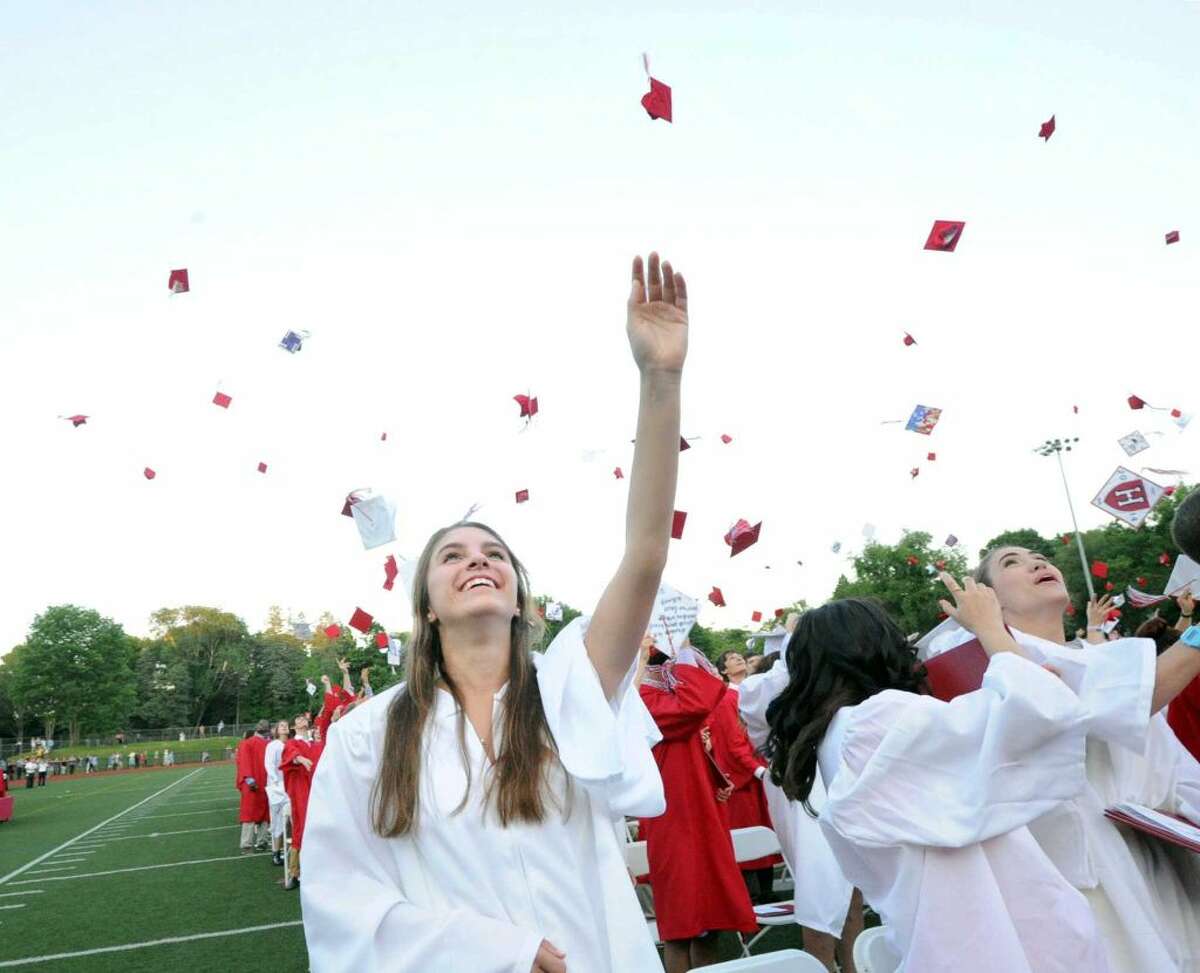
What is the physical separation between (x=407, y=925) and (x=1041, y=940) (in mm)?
1576

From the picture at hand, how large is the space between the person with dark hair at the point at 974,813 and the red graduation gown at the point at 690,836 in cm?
321

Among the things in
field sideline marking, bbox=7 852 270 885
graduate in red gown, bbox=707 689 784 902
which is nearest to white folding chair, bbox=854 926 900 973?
graduate in red gown, bbox=707 689 784 902

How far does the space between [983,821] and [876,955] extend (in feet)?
3.39

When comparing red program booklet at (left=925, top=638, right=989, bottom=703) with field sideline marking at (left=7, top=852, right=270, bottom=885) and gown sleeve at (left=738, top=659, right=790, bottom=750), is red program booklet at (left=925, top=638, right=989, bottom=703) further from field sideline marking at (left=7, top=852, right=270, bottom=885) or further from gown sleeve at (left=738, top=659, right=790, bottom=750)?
field sideline marking at (left=7, top=852, right=270, bottom=885)

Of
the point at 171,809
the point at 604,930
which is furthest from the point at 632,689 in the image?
the point at 171,809

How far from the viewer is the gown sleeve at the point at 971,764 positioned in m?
2.12

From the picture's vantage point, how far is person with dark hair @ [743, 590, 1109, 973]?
2105 mm

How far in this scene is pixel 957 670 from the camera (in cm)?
270

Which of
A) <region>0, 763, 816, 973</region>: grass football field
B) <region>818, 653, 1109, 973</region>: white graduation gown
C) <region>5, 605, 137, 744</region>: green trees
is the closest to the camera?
<region>818, 653, 1109, 973</region>: white graduation gown

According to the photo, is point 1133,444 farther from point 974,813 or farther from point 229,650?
point 229,650

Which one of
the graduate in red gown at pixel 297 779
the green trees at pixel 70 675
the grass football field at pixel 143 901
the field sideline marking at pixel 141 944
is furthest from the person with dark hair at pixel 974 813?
the green trees at pixel 70 675

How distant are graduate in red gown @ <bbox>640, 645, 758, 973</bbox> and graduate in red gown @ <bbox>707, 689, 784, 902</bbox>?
35 cm

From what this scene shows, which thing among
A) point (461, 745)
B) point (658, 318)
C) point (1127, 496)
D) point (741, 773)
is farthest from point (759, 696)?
point (1127, 496)

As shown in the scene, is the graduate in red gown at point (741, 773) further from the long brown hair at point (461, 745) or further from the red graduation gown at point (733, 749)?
the long brown hair at point (461, 745)
